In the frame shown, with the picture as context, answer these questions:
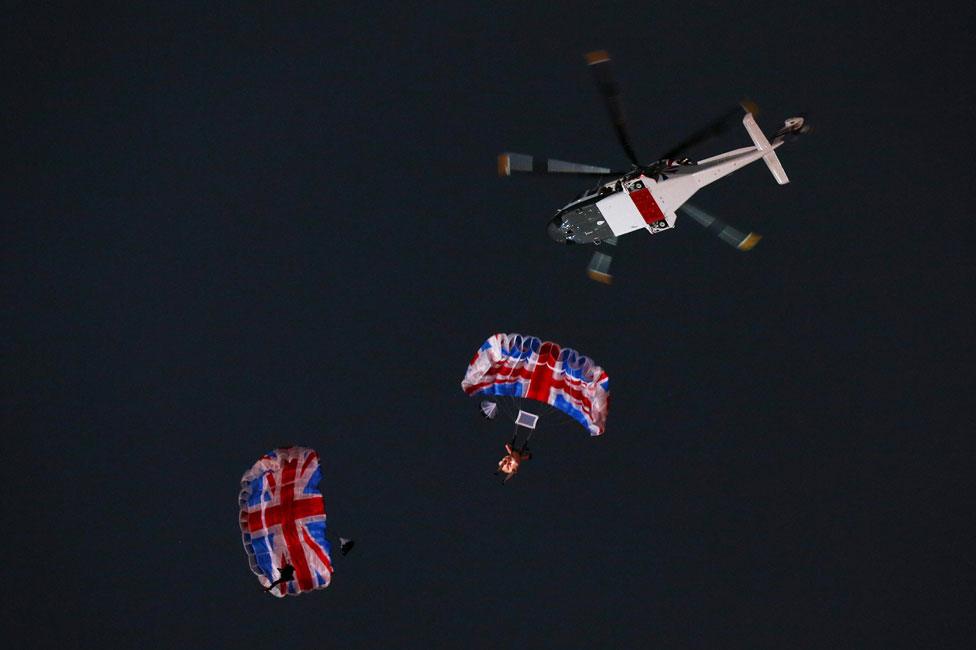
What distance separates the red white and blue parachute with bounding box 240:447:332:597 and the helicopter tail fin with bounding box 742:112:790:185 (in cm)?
1788

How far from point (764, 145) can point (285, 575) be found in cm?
2080

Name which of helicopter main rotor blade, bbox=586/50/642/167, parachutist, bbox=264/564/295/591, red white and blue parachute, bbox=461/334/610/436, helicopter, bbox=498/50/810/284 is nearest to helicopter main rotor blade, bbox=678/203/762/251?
helicopter, bbox=498/50/810/284

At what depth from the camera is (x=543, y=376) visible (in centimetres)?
2930

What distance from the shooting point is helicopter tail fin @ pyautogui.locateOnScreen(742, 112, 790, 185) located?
27.6 metres

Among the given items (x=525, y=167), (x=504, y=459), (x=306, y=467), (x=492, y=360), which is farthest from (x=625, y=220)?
(x=306, y=467)

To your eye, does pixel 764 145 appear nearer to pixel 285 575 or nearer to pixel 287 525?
pixel 287 525

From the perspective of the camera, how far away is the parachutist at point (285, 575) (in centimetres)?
2670

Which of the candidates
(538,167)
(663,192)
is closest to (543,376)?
(663,192)

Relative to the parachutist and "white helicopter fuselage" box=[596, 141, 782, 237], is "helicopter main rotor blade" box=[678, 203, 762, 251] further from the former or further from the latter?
the parachutist

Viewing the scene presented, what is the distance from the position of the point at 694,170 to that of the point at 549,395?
8929 millimetres

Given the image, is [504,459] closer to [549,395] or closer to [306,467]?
[549,395]

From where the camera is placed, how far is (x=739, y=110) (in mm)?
23547

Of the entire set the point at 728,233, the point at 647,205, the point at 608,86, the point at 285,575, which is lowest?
the point at 285,575

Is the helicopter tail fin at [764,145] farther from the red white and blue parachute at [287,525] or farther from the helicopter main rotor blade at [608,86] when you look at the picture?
the red white and blue parachute at [287,525]
